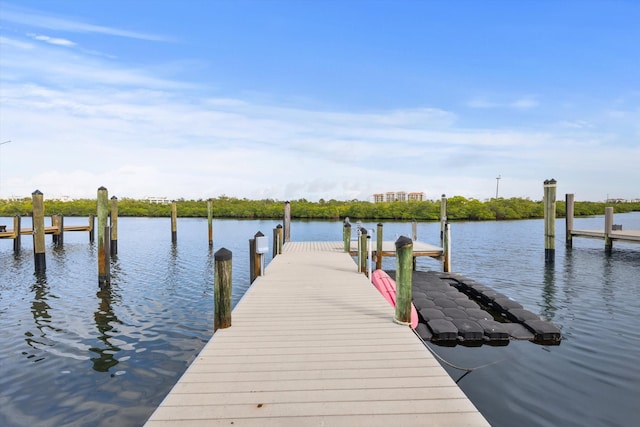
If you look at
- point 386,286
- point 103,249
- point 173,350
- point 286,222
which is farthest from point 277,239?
point 173,350

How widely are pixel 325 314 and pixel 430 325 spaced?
259 cm

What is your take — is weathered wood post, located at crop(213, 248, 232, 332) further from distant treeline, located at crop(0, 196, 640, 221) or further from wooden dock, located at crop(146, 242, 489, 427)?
distant treeline, located at crop(0, 196, 640, 221)

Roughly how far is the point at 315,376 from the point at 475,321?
5.24m

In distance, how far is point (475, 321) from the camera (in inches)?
293

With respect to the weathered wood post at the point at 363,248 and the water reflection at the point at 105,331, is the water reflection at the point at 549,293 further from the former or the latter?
the water reflection at the point at 105,331

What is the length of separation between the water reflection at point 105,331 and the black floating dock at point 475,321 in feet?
18.8

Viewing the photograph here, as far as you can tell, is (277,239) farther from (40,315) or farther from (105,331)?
(40,315)

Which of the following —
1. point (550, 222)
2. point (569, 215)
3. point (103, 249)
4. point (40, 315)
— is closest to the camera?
point (40, 315)

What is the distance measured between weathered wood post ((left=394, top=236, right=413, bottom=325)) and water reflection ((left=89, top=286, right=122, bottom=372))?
15.9 feet

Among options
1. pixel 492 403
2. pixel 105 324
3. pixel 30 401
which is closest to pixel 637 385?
pixel 492 403

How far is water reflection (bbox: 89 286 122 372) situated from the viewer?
6.12 meters

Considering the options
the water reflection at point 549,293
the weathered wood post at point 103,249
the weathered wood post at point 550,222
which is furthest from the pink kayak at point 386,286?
the weathered wood post at point 550,222

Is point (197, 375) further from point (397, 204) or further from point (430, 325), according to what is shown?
point (397, 204)

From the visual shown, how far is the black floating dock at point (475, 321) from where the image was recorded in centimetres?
684
